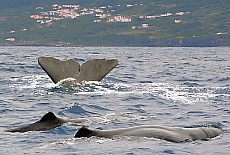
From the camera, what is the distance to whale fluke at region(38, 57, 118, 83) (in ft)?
60.5

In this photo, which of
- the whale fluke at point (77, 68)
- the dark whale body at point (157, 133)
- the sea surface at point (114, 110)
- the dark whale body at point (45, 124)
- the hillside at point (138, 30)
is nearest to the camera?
the sea surface at point (114, 110)

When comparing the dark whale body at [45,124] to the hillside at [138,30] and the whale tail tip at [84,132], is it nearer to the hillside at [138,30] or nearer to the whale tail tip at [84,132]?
the whale tail tip at [84,132]

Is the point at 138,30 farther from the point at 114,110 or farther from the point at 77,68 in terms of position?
the point at 114,110

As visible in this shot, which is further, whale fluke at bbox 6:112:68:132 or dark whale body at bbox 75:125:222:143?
whale fluke at bbox 6:112:68:132

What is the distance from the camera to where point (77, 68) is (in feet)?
62.5

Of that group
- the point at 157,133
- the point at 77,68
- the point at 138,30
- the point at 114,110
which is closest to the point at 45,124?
the point at 157,133

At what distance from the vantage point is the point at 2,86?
21.5 meters

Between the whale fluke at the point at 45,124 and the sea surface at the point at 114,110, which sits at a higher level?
the whale fluke at the point at 45,124

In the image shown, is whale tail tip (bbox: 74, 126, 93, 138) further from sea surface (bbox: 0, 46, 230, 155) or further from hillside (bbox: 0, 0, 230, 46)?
hillside (bbox: 0, 0, 230, 46)

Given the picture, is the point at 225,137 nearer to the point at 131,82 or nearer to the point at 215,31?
the point at 131,82

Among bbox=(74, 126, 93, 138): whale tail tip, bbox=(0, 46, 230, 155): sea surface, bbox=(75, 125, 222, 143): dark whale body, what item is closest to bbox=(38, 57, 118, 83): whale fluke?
bbox=(0, 46, 230, 155): sea surface

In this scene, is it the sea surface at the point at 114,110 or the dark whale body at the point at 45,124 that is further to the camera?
the dark whale body at the point at 45,124

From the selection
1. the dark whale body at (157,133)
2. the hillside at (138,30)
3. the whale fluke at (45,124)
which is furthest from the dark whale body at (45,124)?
the hillside at (138,30)

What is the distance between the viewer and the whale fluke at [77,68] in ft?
60.5
